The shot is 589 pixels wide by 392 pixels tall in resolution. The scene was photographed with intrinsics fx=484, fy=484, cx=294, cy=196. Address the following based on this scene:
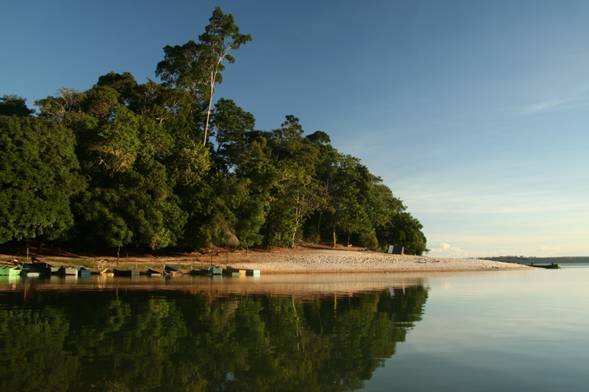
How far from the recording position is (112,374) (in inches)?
328

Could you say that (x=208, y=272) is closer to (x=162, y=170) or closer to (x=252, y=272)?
(x=252, y=272)

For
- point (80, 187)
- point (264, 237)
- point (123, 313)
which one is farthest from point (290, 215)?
point (123, 313)

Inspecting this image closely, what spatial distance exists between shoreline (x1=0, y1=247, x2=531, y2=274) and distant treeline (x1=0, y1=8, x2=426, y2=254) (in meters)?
1.72

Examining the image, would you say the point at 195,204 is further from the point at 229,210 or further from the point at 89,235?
the point at 89,235

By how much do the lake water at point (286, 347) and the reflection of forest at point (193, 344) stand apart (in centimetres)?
3

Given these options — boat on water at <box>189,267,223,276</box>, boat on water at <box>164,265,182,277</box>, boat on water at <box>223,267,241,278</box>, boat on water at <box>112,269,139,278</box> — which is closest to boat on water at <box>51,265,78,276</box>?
boat on water at <box>112,269,139,278</box>

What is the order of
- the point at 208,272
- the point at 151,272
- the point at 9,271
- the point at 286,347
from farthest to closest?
the point at 208,272, the point at 151,272, the point at 9,271, the point at 286,347

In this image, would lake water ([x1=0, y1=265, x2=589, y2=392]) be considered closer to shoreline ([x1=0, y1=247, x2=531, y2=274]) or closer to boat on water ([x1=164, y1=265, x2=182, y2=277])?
boat on water ([x1=164, y1=265, x2=182, y2=277])

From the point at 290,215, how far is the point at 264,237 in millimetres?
4432

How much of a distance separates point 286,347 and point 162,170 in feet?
125

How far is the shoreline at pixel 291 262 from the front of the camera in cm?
4141

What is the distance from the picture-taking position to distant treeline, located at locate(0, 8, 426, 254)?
39531 mm

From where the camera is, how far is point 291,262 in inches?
2044

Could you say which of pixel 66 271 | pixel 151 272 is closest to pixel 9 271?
pixel 66 271
